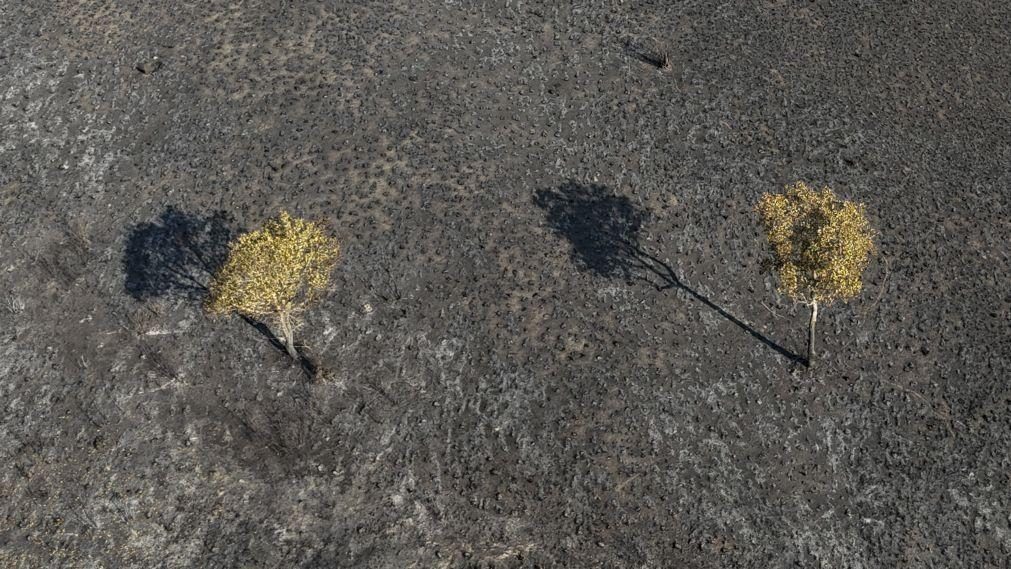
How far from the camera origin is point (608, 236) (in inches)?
1416

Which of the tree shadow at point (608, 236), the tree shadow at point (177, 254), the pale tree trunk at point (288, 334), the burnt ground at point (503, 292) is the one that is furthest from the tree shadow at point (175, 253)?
the tree shadow at point (608, 236)

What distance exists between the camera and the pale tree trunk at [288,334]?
2956 cm

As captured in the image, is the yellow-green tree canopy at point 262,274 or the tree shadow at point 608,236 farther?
the tree shadow at point 608,236

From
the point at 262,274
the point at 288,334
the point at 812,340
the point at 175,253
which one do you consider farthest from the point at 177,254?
the point at 812,340

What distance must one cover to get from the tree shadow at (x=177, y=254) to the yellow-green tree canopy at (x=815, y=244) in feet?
76.5

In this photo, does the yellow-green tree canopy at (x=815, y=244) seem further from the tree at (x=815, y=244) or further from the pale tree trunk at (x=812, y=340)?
the pale tree trunk at (x=812, y=340)

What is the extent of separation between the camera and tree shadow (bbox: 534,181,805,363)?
3431 cm

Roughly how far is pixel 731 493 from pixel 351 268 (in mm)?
20520

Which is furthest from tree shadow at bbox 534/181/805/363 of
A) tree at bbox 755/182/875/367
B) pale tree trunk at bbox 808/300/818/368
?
tree at bbox 755/182/875/367

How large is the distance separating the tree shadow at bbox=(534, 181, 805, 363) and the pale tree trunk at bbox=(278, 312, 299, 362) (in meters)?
14.2

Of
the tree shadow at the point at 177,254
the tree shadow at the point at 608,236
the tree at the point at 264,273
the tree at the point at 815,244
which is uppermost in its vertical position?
the tree at the point at 815,244

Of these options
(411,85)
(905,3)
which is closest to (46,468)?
(411,85)

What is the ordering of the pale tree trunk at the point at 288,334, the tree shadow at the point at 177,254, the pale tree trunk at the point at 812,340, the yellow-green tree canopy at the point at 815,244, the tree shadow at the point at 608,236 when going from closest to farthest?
the yellow-green tree canopy at the point at 815,244 → the pale tree trunk at the point at 288,334 → the pale tree trunk at the point at 812,340 → the tree shadow at the point at 177,254 → the tree shadow at the point at 608,236

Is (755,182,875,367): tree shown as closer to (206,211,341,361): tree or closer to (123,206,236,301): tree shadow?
(206,211,341,361): tree
